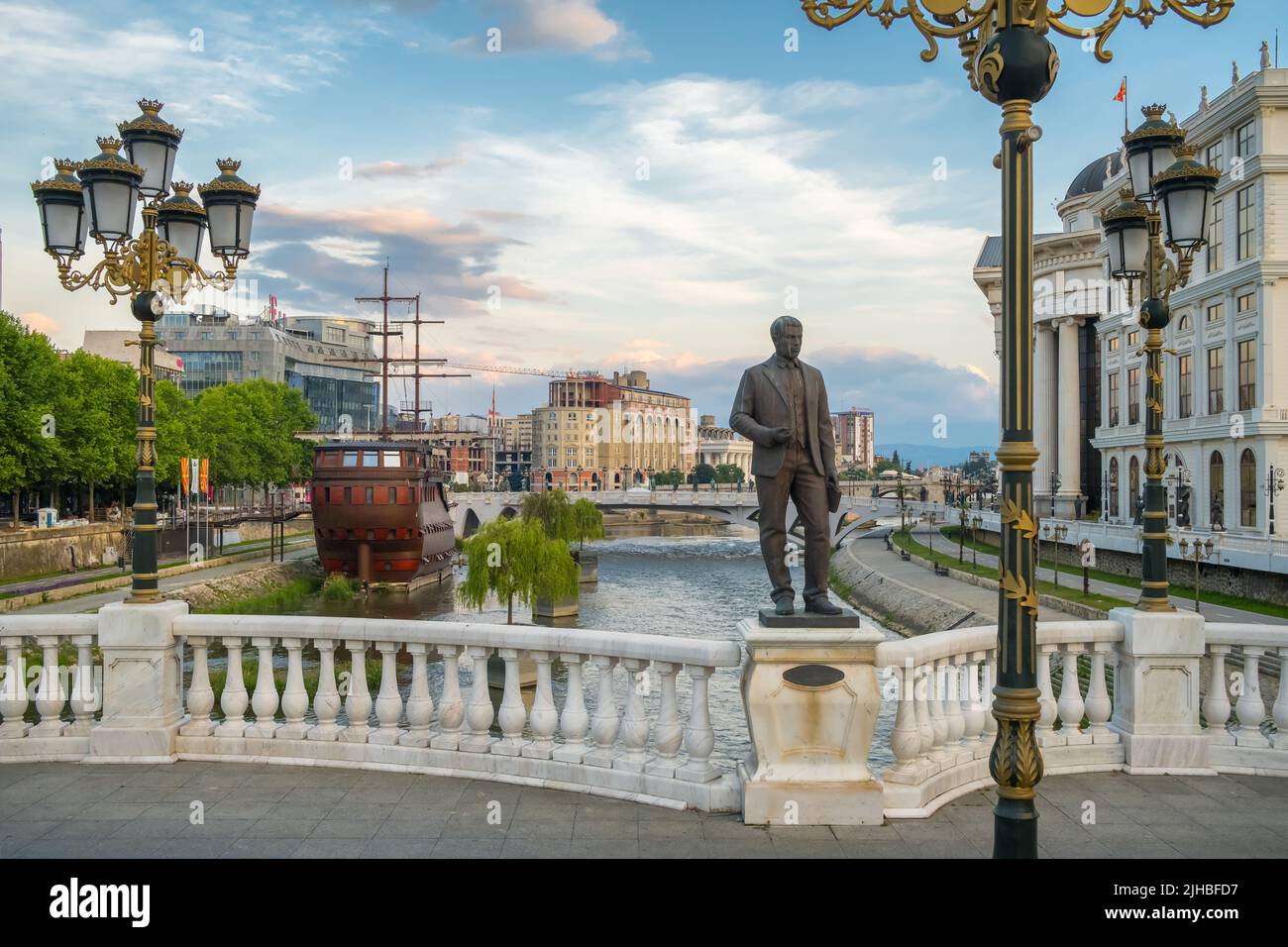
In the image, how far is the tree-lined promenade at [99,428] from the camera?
47.1m

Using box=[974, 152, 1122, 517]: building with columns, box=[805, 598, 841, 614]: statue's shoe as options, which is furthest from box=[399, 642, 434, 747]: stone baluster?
box=[974, 152, 1122, 517]: building with columns

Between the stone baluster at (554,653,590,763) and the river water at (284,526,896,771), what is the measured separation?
1164 cm

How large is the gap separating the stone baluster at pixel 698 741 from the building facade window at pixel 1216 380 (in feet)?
149

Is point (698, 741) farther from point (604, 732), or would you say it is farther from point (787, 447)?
point (787, 447)

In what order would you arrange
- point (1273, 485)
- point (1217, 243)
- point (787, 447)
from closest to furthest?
point (787, 447) → point (1273, 485) → point (1217, 243)

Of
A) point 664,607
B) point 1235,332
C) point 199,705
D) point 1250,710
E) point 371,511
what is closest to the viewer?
point 1250,710

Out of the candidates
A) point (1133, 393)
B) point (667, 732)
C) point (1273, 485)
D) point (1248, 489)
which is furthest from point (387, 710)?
point (1133, 393)

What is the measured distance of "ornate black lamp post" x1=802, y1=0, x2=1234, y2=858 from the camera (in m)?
4.83

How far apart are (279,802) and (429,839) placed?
58.7 inches

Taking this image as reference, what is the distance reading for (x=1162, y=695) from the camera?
8.71 m

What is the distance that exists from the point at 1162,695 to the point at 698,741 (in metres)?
4.17

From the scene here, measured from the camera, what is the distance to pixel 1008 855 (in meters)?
4.87
